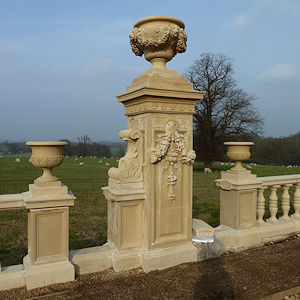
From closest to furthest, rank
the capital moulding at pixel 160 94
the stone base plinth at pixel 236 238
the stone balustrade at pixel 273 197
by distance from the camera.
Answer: the capital moulding at pixel 160 94 → the stone base plinth at pixel 236 238 → the stone balustrade at pixel 273 197

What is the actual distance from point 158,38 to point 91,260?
9.93 ft

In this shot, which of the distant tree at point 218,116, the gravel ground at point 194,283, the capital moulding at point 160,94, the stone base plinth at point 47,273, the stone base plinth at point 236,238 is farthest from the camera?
the distant tree at point 218,116

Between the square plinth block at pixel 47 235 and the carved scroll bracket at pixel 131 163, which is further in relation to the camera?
Result: the carved scroll bracket at pixel 131 163

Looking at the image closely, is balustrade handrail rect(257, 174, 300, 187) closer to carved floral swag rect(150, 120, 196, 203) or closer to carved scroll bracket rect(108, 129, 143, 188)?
carved floral swag rect(150, 120, 196, 203)

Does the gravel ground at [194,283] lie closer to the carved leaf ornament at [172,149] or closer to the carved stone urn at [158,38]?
the carved leaf ornament at [172,149]

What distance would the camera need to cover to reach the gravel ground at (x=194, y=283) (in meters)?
3.02

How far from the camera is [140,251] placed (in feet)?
12.2

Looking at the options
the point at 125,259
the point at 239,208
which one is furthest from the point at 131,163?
the point at 239,208

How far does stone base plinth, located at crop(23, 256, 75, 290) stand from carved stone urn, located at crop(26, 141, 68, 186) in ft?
3.16

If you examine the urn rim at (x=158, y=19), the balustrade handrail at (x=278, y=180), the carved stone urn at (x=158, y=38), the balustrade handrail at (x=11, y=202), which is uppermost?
the urn rim at (x=158, y=19)

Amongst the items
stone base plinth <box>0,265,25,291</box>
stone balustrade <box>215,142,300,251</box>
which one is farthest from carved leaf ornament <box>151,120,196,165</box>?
stone base plinth <box>0,265,25,291</box>

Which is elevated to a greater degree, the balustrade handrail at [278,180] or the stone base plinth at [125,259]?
the balustrade handrail at [278,180]

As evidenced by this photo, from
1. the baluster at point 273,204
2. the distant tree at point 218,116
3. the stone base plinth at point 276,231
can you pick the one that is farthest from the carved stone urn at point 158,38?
the distant tree at point 218,116

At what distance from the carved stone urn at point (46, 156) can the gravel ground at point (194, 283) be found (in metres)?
1.24
